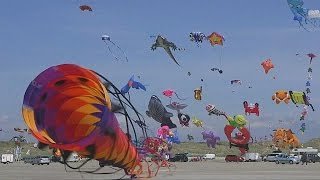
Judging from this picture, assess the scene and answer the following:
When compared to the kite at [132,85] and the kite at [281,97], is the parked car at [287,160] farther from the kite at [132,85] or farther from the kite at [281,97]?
the kite at [132,85]

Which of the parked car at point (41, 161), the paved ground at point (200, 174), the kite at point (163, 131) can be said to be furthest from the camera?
the parked car at point (41, 161)

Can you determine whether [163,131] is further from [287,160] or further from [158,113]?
[287,160]

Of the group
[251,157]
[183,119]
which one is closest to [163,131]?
[183,119]

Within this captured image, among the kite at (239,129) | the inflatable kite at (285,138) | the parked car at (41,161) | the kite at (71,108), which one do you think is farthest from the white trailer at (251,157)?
the kite at (71,108)

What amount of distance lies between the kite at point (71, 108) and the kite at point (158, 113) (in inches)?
1381

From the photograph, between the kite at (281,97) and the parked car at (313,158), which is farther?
the parked car at (313,158)

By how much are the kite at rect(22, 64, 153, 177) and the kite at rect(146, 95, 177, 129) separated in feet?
115

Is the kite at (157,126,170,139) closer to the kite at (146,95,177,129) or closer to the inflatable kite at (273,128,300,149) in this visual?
the kite at (146,95,177,129)

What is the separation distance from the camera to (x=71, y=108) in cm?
3284

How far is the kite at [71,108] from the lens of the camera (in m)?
32.2

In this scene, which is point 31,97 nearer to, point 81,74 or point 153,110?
point 81,74

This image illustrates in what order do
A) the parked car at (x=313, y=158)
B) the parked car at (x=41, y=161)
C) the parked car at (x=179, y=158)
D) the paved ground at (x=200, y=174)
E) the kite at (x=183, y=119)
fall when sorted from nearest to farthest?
the paved ground at (x=200, y=174) < the kite at (x=183, y=119) < the parked car at (x=41, y=161) < the parked car at (x=313, y=158) < the parked car at (x=179, y=158)

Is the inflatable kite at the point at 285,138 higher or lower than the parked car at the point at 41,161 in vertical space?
higher

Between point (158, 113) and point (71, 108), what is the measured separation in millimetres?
36810
